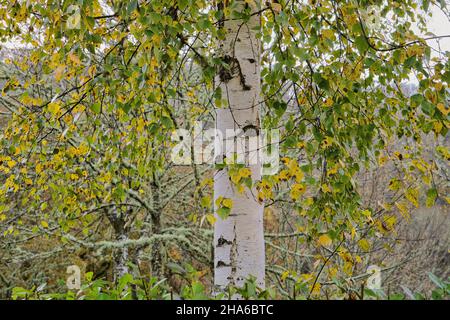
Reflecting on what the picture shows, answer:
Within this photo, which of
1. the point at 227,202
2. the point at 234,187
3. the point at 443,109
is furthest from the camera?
the point at 234,187

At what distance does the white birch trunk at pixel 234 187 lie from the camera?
6.44ft

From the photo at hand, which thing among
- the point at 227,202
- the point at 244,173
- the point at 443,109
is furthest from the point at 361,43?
the point at 227,202

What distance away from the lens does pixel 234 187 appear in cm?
198

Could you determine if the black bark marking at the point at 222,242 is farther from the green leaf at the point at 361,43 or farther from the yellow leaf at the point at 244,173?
the green leaf at the point at 361,43

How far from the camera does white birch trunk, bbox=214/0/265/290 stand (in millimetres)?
1963

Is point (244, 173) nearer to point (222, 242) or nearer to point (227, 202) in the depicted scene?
point (227, 202)

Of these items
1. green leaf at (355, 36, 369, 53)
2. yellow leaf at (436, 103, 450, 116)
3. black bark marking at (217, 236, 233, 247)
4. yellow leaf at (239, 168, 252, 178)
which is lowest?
black bark marking at (217, 236, 233, 247)

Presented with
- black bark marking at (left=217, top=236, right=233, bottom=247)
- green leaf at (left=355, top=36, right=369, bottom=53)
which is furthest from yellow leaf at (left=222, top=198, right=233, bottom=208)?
green leaf at (left=355, top=36, right=369, bottom=53)

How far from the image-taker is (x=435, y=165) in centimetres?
193

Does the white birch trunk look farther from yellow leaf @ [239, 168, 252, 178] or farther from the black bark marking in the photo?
yellow leaf @ [239, 168, 252, 178]

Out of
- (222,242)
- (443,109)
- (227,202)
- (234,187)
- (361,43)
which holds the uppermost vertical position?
(361,43)

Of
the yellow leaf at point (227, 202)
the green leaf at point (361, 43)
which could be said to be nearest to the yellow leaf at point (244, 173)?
the yellow leaf at point (227, 202)
